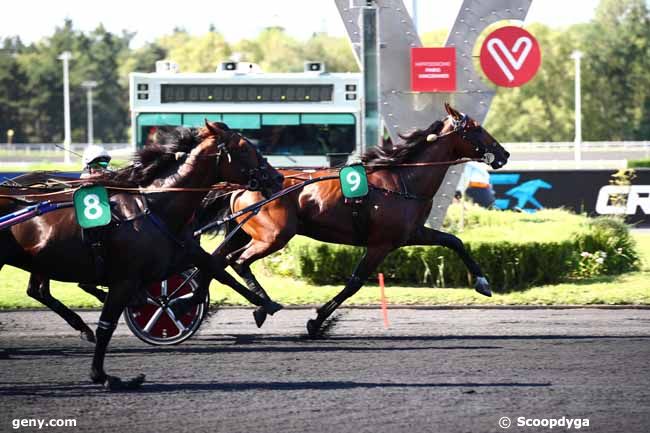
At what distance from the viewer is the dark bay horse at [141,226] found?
767cm

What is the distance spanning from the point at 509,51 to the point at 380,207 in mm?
4710

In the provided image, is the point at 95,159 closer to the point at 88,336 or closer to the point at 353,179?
the point at 88,336

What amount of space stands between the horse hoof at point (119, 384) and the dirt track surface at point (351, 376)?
68 millimetres

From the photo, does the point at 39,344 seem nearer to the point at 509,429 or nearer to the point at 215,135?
the point at 215,135

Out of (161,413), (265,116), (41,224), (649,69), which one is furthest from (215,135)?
(649,69)

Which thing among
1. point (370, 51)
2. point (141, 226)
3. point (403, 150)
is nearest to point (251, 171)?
point (141, 226)

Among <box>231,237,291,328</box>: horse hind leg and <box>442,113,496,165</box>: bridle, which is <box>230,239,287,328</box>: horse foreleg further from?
<box>442,113,496,165</box>: bridle

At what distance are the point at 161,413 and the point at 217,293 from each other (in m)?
5.85

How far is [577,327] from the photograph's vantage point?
10.2 meters

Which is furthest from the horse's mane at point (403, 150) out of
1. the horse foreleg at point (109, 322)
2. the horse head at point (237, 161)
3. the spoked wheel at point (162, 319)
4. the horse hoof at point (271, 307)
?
the horse foreleg at point (109, 322)

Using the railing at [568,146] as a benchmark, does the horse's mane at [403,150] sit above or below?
above

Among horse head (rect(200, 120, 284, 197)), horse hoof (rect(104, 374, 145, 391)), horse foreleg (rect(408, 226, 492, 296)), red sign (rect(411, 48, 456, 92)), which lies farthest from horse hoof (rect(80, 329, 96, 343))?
red sign (rect(411, 48, 456, 92))

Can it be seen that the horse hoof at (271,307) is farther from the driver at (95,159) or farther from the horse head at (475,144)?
the horse head at (475,144)

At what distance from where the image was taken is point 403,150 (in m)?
10.4
